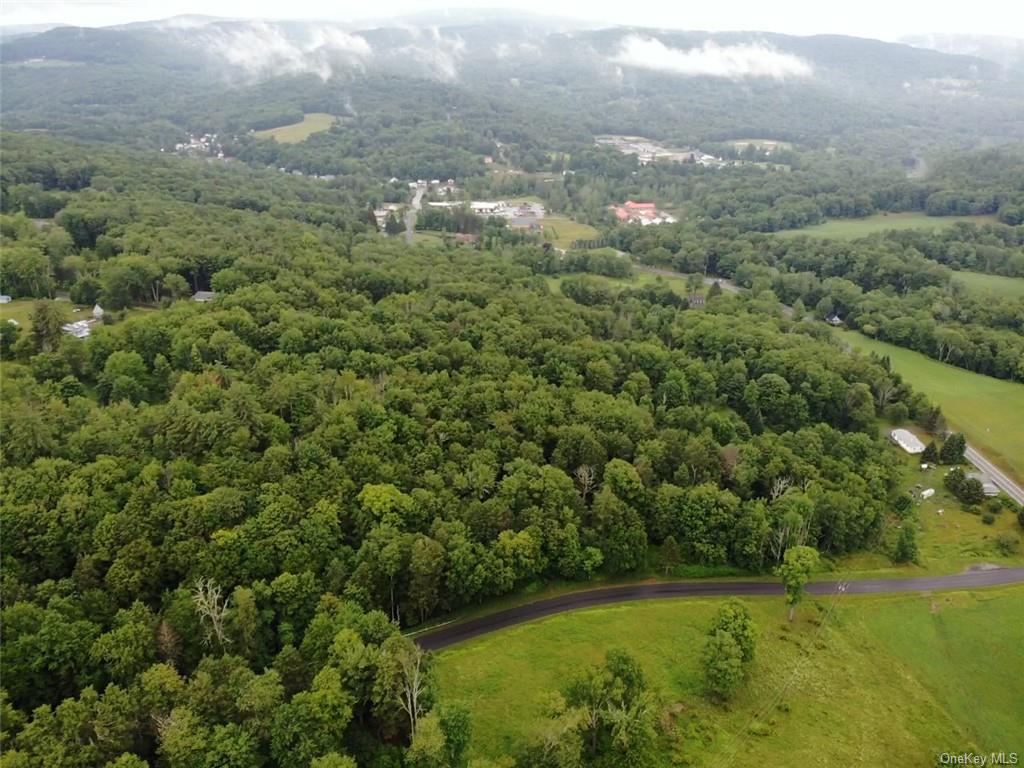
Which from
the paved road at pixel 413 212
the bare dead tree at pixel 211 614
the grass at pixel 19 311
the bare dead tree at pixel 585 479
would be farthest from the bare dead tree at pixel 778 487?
the paved road at pixel 413 212

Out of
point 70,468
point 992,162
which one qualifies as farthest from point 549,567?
point 992,162

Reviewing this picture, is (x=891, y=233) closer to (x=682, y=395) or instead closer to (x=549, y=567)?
(x=682, y=395)

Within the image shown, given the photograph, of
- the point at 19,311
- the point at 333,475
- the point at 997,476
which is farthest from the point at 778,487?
the point at 19,311

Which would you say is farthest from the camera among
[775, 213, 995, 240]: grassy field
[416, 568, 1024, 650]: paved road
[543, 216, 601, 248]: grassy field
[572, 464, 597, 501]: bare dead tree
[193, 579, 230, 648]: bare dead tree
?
[775, 213, 995, 240]: grassy field

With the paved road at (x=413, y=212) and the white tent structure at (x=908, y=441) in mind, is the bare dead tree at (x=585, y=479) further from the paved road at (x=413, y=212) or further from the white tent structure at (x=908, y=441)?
the paved road at (x=413, y=212)

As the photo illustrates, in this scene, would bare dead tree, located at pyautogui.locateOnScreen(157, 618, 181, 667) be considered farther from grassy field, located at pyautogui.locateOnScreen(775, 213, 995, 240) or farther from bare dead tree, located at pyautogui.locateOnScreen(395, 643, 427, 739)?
grassy field, located at pyautogui.locateOnScreen(775, 213, 995, 240)

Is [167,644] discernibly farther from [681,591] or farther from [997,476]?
[997,476]

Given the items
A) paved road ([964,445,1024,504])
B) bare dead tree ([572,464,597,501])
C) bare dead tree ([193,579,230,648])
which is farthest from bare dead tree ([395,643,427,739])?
paved road ([964,445,1024,504])
